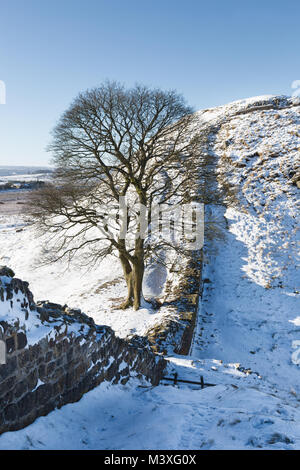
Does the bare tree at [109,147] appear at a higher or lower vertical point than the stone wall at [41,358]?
higher

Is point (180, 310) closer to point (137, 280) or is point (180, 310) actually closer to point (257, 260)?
point (137, 280)

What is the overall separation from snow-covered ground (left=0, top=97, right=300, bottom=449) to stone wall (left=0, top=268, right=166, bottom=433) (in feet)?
0.61

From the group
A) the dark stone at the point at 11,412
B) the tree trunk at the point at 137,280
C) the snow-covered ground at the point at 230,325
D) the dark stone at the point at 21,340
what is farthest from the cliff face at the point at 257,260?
the dark stone at the point at 21,340

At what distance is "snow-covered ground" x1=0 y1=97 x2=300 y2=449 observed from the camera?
12.5ft

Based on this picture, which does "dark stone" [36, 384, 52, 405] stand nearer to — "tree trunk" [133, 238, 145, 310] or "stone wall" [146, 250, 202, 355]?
"stone wall" [146, 250, 202, 355]

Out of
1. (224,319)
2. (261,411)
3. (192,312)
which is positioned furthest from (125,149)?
(261,411)

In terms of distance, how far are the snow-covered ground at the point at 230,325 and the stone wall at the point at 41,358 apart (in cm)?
19

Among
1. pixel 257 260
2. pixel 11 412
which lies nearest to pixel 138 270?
pixel 257 260

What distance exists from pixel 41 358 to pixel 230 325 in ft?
31.5

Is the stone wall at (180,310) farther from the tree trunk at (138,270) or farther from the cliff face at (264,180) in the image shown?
the cliff face at (264,180)

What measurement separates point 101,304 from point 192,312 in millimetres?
4737

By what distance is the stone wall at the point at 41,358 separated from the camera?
327 cm

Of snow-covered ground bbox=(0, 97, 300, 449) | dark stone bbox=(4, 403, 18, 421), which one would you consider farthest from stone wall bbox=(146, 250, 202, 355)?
dark stone bbox=(4, 403, 18, 421)
